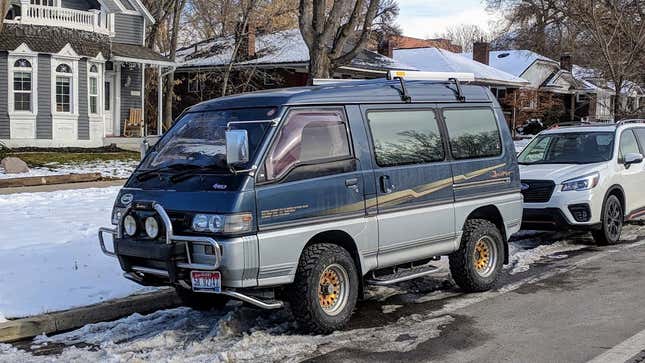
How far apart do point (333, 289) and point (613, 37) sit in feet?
62.0

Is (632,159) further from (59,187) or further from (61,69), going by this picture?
(61,69)

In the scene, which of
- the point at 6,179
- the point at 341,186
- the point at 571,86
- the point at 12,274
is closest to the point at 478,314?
the point at 341,186

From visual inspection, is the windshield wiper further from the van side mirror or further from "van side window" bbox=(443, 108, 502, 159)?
"van side window" bbox=(443, 108, 502, 159)

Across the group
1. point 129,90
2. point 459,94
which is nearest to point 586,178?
point 459,94

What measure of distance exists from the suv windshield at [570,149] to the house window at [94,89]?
732 inches

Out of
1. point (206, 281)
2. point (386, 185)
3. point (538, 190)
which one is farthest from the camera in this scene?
point (538, 190)

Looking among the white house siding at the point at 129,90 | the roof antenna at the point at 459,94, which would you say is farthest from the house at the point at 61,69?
the roof antenna at the point at 459,94

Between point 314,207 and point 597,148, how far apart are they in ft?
23.1

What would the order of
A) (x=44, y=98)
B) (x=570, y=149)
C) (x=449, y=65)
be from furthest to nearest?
(x=449, y=65) → (x=44, y=98) → (x=570, y=149)

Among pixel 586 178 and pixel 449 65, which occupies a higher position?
pixel 449 65

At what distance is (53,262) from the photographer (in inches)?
338

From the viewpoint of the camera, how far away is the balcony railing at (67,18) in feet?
83.3

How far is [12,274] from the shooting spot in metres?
8.00

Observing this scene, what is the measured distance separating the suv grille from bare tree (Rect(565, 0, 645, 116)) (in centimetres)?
1173
